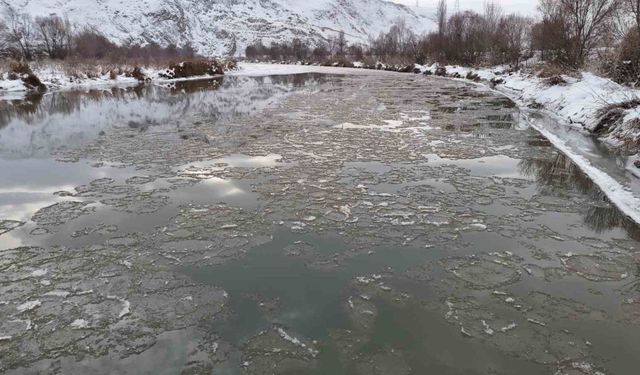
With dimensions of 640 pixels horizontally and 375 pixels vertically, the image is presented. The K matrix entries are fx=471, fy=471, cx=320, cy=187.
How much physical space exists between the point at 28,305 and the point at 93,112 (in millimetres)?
14006

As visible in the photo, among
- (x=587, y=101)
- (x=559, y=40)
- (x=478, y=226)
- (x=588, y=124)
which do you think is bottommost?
(x=478, y=226)

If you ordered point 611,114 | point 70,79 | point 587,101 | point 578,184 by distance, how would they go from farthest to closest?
1. point 70,79
2. point 587,101
3. point 611,114
4. point 578,184

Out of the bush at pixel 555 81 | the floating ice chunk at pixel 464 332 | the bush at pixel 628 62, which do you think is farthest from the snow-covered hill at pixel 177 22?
the floating ice chunk at pixel 464 332

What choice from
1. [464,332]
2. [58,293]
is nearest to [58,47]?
[58,293]

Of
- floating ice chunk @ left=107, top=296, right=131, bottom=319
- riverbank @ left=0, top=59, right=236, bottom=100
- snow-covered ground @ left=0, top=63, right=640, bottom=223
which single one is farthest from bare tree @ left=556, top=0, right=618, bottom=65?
riverbank @ left=0, top=59, right=236, bottom=100

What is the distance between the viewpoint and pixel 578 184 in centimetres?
805

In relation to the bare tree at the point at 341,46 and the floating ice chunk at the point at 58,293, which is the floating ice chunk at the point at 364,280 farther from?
the bare tree at the point at 341,46

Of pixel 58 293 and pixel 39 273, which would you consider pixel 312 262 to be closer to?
Answer: pixel 58 293

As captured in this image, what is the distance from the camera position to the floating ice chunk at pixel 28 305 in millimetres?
4254

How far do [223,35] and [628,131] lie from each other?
161m

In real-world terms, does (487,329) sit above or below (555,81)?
below

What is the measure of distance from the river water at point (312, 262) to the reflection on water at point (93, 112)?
1110mm

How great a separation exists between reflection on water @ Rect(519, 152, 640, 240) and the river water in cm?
5

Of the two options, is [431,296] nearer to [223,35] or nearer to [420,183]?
[420,183]
